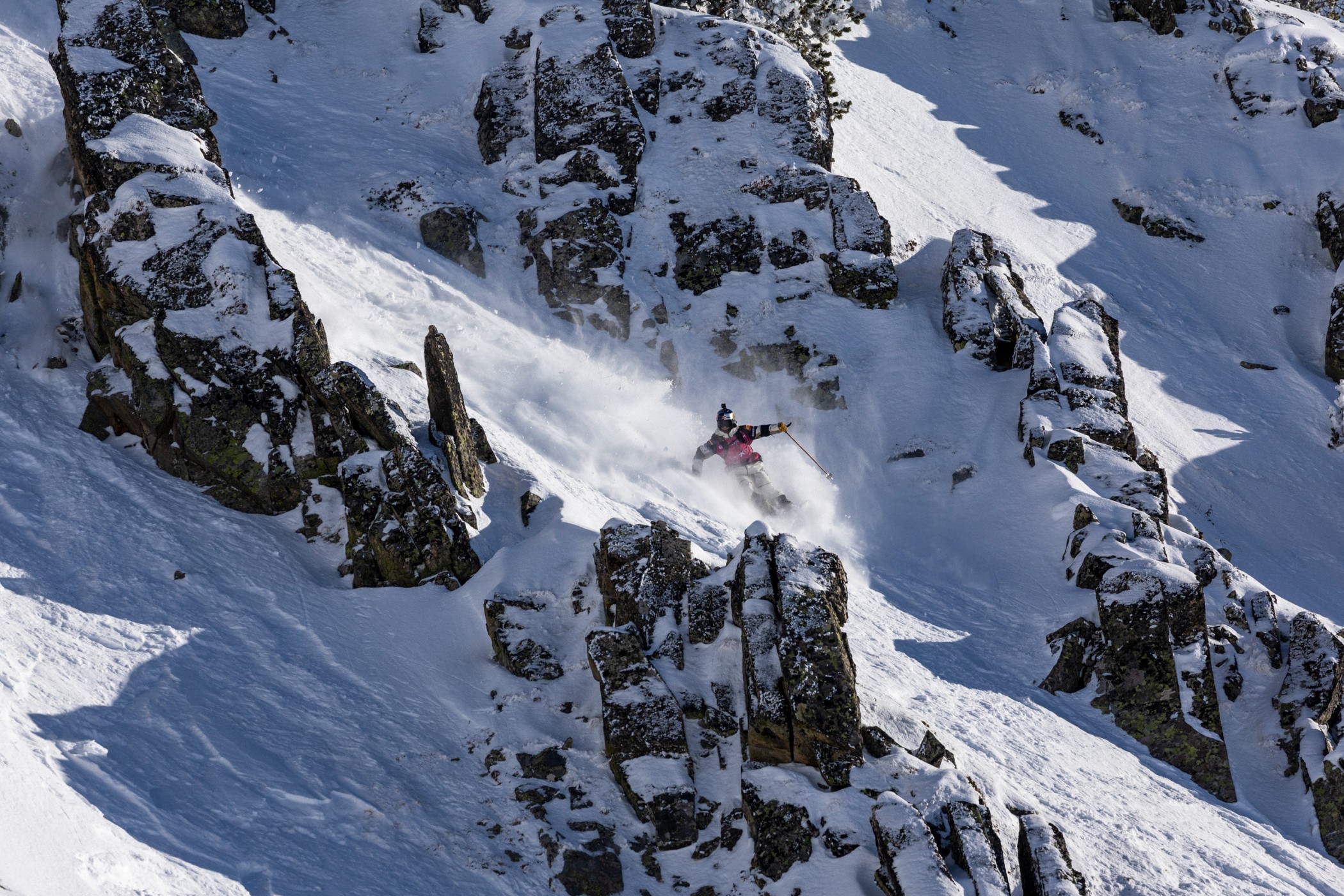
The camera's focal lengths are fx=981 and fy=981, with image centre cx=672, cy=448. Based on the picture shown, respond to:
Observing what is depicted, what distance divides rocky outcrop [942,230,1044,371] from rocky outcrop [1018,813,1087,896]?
1496 centimetres

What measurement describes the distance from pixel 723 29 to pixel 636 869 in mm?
26376

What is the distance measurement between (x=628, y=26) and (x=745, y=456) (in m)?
16.0

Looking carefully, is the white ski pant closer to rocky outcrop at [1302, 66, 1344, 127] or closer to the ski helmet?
the ski helmet

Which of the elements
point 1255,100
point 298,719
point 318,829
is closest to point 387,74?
point 298,719

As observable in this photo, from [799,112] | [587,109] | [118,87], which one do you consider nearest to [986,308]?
→ [799,112]

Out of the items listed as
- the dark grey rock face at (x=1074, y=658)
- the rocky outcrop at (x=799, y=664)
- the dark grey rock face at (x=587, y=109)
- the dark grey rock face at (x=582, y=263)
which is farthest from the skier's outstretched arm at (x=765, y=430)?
A: the dark grey rock face at (x=587, y=109)

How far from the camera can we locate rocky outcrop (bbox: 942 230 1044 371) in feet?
83.3

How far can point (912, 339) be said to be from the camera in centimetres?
2633

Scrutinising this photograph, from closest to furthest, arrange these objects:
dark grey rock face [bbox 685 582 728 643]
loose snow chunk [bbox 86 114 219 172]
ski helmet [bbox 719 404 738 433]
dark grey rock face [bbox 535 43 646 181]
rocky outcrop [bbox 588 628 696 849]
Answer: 1. rocky outcrop [bbox 588 628 696 849]
2. dark grey rock face [bbox 685 582 728 643]
3. loose snow chunk [bbox 86 114 219 172]
4. ski helmet [bbox 719 404 738 433]
5. dark grey rock face [bbox 535 43 646 181]

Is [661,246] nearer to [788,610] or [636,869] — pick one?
[788,610]

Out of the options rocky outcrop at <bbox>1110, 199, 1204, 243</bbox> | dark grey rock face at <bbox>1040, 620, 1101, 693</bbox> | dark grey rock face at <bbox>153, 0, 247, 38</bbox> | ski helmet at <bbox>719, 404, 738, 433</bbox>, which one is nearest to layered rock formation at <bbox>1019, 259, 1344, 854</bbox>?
dark grey rock face at <bbox>1040, 620, 1101, 693</bbox>

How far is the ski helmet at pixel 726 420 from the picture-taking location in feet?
A: 71.5

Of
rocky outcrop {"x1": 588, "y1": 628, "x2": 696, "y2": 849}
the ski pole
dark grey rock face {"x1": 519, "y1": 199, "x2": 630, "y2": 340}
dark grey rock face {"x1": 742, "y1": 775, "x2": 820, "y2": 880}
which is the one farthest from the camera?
dark grey rock face {"x1": 519, "y1": 199, "x2": 630, "y2": 340}

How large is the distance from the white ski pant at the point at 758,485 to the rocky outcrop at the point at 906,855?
10.6m
